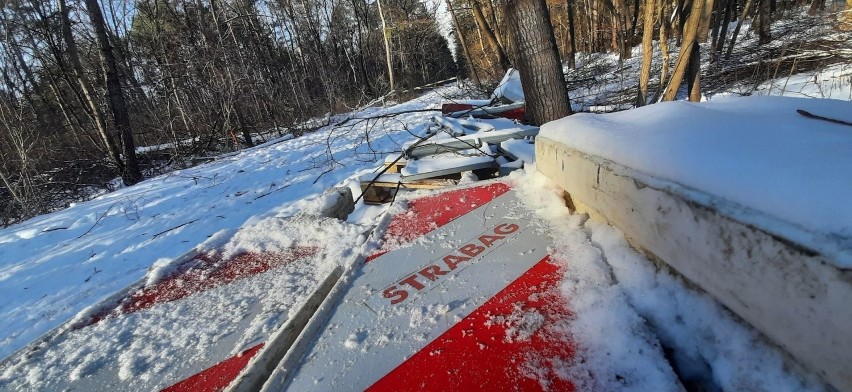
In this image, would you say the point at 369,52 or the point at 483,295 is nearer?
the point at 483,295

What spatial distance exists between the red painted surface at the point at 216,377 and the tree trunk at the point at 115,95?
854cm

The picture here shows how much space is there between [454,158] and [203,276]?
205cm

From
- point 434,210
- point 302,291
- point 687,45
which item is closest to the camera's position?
point 302,291

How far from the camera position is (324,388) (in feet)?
3.78

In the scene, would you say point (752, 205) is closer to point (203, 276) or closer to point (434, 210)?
point (434, 210)

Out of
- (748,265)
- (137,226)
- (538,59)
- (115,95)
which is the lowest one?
(137,226)

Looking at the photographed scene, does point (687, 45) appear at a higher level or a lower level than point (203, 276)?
higher

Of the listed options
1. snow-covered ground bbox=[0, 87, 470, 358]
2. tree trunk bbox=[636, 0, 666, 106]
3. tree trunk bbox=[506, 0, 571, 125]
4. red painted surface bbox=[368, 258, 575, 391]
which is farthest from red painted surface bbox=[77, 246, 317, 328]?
tree trunk bbox=[636, 0, 666, 106]

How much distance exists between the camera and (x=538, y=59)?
3.74m

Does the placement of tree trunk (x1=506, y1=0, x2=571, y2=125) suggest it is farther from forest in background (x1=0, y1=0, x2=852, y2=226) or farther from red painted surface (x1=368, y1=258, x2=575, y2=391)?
red painted surface (x1=368, y1=258, x2=575, y2=391)

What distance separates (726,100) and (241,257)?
249 centimetres

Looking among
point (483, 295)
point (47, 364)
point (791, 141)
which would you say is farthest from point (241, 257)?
point (791, 141)

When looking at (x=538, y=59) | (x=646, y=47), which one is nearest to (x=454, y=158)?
(x=538, y=59)

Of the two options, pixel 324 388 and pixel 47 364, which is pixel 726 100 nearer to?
pixel 324 388
